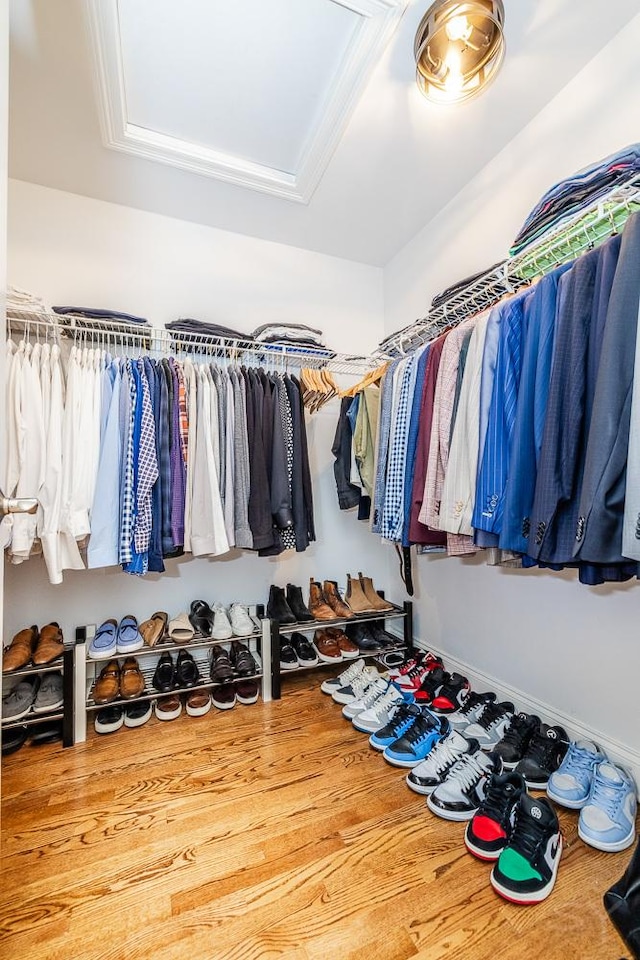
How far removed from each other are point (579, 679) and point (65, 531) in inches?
75.6

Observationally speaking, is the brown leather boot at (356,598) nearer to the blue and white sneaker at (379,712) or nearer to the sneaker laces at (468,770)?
the blue and white sneaker at (379,712)

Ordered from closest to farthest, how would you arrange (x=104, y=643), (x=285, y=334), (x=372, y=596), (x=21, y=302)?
1. (x=21, y=302)
2. (x=104, y=643)
3. (x=285, y=334)
4. (x=372, y=596)

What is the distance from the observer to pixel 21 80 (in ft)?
4.79

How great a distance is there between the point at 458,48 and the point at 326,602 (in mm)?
2246

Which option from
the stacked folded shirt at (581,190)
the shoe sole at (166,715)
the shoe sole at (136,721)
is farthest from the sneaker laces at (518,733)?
the stacked folded shirt at (581,190)

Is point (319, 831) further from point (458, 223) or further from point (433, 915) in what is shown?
point (458, 223)

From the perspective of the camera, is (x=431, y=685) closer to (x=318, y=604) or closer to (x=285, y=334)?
(x=318, y=604)

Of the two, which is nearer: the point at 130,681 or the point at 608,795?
the point at 608,795

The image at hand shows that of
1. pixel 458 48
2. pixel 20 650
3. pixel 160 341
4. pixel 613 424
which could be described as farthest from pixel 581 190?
pixel 20 650

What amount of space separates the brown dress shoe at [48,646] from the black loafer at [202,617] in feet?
1.77

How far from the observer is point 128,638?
173 centimetres

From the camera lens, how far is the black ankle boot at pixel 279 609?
2.00m

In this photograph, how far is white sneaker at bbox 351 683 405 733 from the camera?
1609 mm

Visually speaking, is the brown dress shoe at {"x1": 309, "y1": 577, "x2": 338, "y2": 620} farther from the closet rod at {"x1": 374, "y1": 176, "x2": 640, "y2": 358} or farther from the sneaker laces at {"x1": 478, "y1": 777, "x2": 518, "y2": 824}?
the closet rod at {"x1": 374, "y1": 176, "x2": 640, "y2": 358}
